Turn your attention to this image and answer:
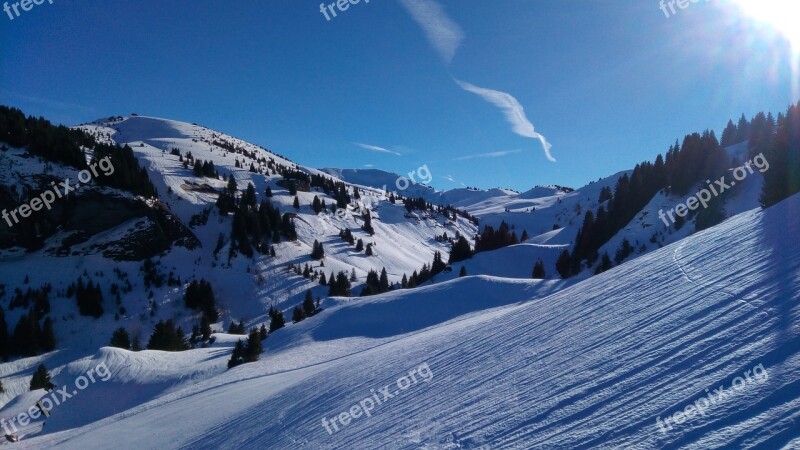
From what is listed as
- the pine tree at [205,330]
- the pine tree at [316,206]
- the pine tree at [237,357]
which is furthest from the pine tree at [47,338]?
the pine tree at [316,206]

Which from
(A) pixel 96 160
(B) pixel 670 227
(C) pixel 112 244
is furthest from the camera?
(A) pixel 96 160

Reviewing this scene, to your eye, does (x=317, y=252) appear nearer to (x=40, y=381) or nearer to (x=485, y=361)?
(x=40, y=381)

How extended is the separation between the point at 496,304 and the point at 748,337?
858 inches

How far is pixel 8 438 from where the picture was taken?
56.0 feet

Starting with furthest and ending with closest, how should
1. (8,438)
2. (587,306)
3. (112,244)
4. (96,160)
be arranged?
(96,160), (112,244), (8,438), (587,306)

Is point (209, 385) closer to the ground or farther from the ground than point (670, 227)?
farther from the ground

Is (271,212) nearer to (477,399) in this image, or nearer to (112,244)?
(112,244)

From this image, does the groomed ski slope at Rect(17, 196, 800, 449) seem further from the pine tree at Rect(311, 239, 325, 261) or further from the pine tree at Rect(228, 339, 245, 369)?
the pine tree at Rect(311, 239, 325, 261)

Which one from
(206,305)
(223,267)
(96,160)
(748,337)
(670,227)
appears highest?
(96,160)

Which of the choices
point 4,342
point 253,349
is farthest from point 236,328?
point 253,349

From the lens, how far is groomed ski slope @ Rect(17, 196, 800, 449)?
352 cm

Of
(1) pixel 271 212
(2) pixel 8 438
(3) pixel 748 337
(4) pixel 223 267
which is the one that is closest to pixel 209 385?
(2) pixel 8 438

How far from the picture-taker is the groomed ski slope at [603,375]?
11.5ft

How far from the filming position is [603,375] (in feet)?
15.5
